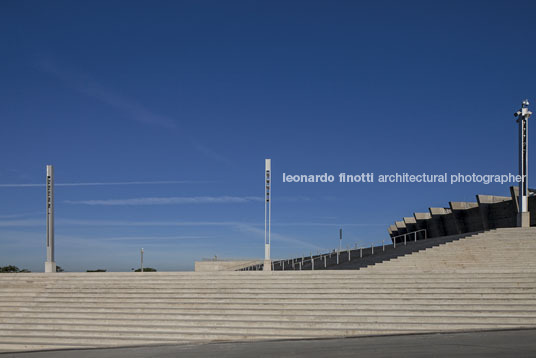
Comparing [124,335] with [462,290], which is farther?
[462,290]

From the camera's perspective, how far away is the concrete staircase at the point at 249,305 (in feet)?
40.5

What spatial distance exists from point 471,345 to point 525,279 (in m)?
6.34

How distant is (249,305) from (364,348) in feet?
16.1

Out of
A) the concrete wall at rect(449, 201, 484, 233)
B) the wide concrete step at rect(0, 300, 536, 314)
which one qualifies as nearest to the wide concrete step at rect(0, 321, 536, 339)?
the wide concrete step at rect(0, 300, 536, 314)

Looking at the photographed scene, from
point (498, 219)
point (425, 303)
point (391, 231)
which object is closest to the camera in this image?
point (425, 303)

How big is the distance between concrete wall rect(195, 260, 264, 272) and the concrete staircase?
28296mm

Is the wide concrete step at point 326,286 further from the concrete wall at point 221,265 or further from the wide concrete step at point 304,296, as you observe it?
the concrete wall at point 221,265

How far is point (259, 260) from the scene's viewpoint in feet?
156

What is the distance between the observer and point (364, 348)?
32.5ft

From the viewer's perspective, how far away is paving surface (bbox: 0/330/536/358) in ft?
30.0

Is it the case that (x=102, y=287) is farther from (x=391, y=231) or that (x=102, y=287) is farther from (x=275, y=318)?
(x=391, y=231)

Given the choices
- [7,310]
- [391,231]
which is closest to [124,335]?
[7,310]

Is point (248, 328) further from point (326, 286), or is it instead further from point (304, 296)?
point (326, 286)

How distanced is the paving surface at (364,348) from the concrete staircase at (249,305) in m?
0.87
